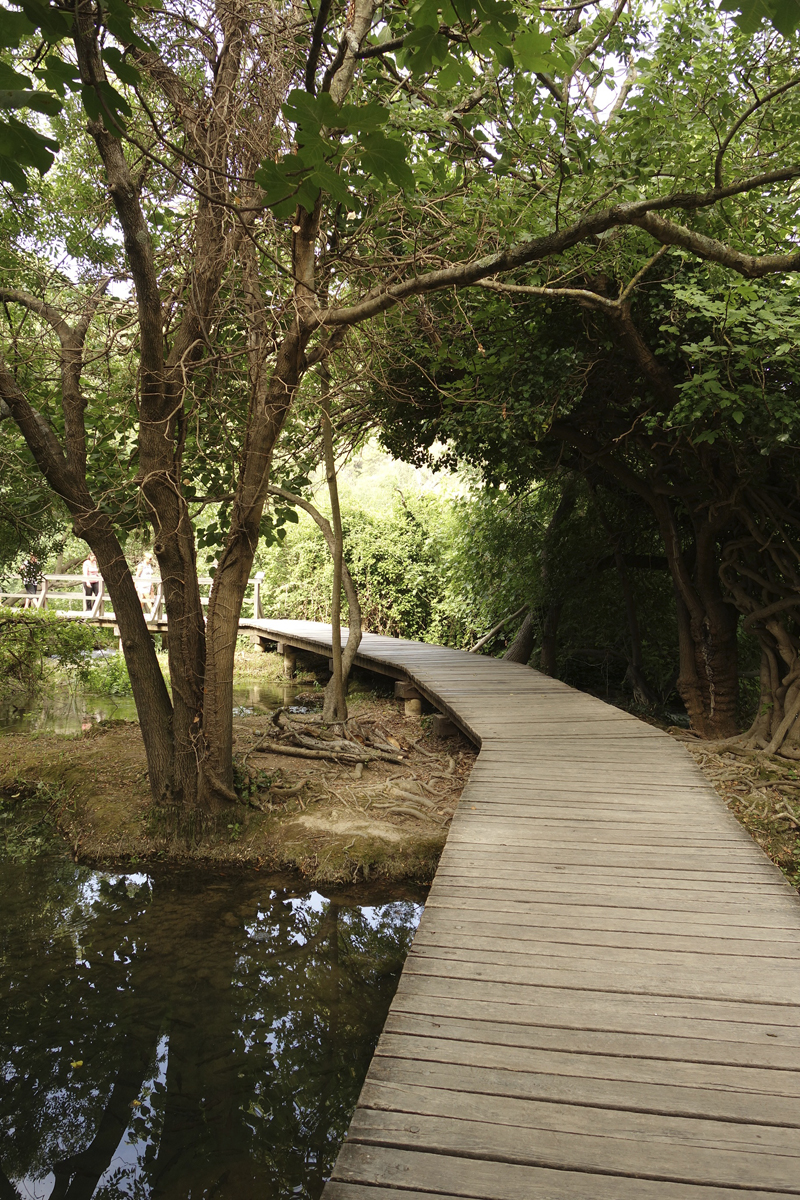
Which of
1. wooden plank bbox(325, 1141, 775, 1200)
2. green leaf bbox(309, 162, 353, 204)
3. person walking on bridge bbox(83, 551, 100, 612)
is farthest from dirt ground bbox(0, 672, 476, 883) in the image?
person walking on bridge bbox(83, 551, 100, 612)

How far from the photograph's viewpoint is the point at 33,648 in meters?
10.1

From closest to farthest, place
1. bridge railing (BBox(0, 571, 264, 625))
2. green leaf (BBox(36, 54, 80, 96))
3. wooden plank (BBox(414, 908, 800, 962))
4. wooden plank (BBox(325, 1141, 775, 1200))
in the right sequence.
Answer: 1. wooden plank (BBox(325, 1141, 775, 1200))
2. green leaf (BBox(36, 54, 80, 96))
3. wooden plank (BBox(414, 908, 800, 962))
4. bridge railing (BBox(0, 571, 264, 625))

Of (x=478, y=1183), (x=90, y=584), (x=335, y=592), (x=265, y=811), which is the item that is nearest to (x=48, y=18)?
(x=478, y=1183)

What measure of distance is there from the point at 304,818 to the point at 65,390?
357cm

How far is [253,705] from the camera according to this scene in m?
10.8

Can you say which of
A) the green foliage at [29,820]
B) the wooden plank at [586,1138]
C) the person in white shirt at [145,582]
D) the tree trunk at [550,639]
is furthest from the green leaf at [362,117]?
the person in white shirt at [145,582]

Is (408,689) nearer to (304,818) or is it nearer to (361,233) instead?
(304,818)

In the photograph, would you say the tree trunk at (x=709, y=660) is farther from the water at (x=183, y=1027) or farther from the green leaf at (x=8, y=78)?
the green leaf at (x=8, y=78)

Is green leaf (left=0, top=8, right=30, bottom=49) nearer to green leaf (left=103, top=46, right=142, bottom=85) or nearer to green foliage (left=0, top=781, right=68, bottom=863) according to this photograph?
green leaf (left=103, top=46, right=142, bottom=85)

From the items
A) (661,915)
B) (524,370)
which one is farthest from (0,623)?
(661,915)

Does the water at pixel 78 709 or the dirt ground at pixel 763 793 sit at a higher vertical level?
the dirt ground at pixel 763 793

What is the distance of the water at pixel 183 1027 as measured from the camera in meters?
2.81

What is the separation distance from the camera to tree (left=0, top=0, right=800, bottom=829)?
4441 mm

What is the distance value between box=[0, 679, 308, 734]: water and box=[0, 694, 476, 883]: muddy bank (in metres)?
1.54
